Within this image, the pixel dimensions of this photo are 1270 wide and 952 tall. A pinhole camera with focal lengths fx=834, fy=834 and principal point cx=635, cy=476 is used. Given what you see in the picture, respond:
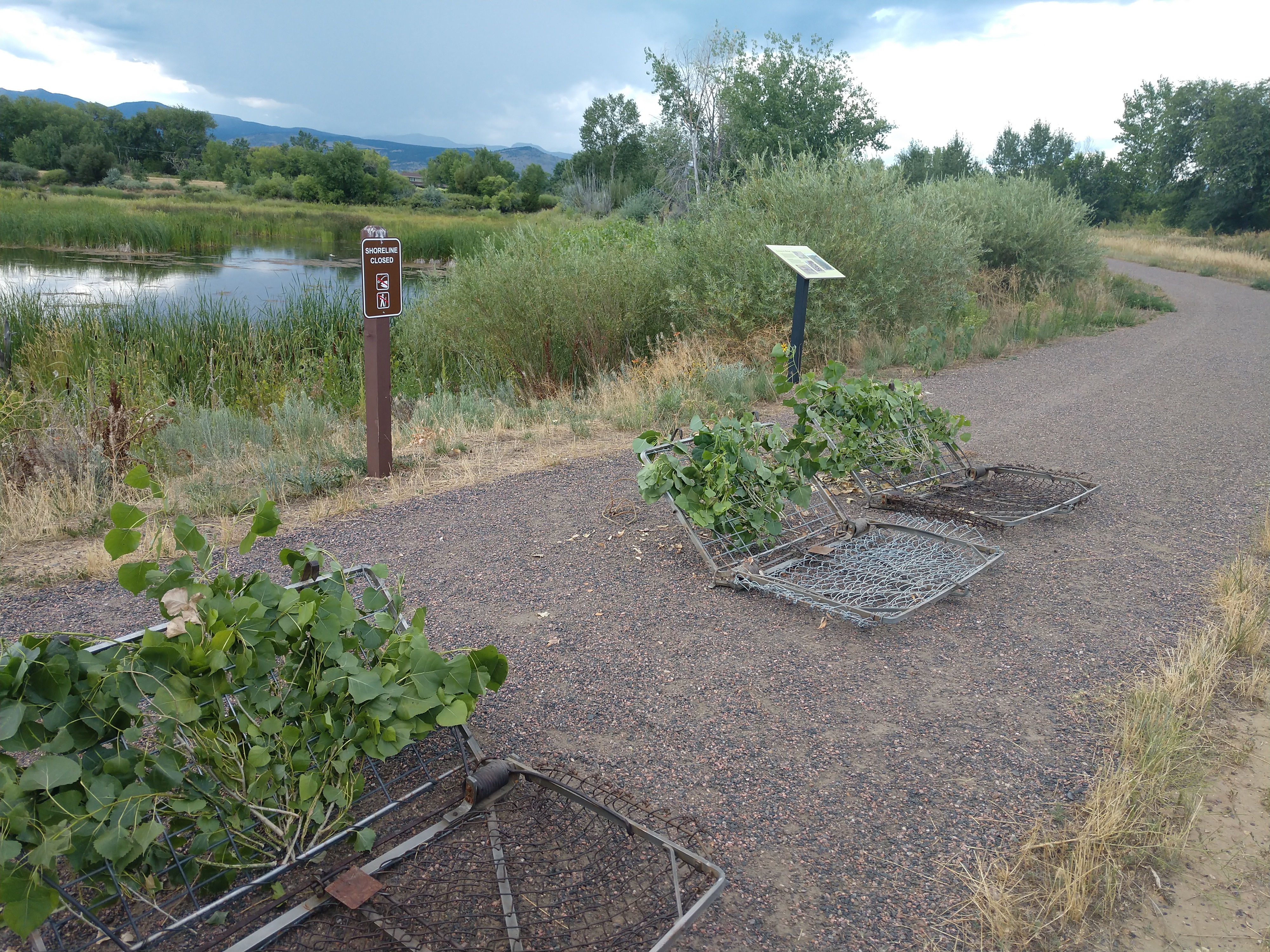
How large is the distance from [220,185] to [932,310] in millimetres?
58657

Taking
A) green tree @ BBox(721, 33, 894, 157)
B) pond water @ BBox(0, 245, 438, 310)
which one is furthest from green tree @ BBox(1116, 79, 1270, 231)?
pond water @ BBox(0, 245, 438, 310)

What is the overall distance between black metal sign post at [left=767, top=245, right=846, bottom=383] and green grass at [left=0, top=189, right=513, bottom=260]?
761cm

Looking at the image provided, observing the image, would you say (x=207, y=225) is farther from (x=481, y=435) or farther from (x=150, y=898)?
(x=150, y=898)

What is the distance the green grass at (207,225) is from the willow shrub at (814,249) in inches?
172

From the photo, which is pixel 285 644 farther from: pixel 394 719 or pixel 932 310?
pixel 932 310

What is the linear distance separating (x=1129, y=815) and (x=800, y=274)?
582 centimetres

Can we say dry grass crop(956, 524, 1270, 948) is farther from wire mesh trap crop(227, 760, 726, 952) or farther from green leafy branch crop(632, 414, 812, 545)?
green leafy branch crop(632, 414, 812, 545)

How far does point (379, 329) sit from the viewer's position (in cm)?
569

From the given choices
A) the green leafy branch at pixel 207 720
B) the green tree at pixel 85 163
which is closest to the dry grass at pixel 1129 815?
the green leafy branch at pixel 207 720

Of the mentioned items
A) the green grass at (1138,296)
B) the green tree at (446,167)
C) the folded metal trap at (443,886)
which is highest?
the green tree at (446,167)

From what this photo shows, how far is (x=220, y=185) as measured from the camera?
189 feet

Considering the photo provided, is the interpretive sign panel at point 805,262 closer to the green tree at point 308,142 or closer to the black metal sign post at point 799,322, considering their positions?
the black metal sign post at point 799,322

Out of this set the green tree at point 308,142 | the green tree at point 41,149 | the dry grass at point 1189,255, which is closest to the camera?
the dry grass at point 1189,255

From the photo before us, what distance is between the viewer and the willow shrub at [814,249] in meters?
10.9
